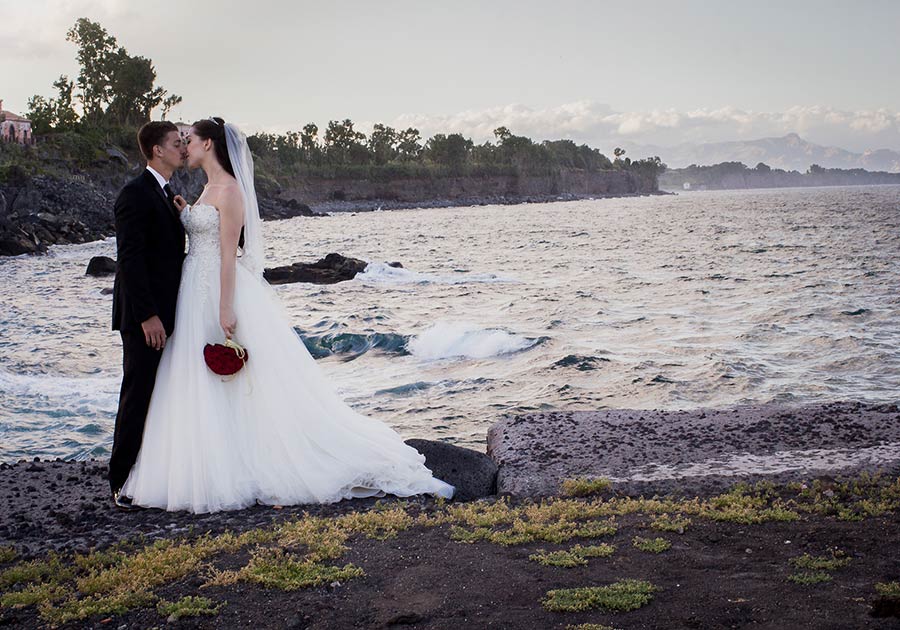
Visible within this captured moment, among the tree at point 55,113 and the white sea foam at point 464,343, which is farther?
the tree at point 55,113

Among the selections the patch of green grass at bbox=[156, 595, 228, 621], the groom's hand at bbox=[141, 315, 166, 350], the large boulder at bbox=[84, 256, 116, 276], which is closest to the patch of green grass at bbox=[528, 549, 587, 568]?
the patch of green grass at bbox=[156, 595, 228, 621]

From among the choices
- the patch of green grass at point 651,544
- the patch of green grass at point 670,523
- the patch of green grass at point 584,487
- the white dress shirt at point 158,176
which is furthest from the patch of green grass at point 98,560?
the patch of green grass at point 670,523

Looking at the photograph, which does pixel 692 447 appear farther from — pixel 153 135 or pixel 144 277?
pixel 153 135

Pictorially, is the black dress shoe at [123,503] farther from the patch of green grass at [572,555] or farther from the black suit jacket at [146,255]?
the patch of green grass at [572,555]

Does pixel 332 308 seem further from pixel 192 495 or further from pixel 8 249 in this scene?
pixel 8 249

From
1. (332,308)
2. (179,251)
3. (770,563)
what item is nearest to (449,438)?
(179,251)

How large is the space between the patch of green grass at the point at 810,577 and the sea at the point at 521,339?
7303 millimetres

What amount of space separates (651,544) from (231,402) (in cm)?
394

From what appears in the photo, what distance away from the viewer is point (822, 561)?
563cm

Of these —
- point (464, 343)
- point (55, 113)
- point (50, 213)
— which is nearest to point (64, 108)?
point (55, 113)

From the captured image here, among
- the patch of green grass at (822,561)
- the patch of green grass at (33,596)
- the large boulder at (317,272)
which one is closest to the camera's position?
the patch of green grass at (822,561)

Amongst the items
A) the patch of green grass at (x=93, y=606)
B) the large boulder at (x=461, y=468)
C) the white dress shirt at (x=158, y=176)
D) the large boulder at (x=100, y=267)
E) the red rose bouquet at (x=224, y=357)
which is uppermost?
the white dress shirt at (x=158, y=176)

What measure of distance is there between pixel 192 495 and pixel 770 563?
483 cm

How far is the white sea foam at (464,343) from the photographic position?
2034 centimetres
